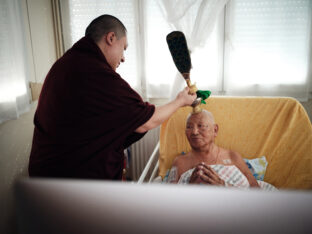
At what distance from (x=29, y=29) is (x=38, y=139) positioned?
1246 millimetres

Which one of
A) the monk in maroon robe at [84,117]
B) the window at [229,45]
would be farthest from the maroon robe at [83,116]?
the window at [229,45]

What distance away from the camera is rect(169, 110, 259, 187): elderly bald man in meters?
1.51

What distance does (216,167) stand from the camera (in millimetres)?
1547

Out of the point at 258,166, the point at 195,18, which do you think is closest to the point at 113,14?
the point at 195,18

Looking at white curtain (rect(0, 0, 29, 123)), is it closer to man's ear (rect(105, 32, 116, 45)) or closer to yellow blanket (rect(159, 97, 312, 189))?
man's ear (rect(105, 32, 116, 45))

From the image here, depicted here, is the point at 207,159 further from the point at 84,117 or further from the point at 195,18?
the point at 195,18

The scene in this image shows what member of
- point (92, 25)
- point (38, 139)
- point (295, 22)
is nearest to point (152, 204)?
point (38, 139)

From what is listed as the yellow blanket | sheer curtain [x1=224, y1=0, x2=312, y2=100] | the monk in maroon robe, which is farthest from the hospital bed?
the monk in maroon robe

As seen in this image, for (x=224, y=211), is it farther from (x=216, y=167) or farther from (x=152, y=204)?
(x=216, y=167)

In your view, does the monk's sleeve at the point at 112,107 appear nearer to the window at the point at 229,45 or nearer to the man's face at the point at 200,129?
the man's face at the point at 200,129

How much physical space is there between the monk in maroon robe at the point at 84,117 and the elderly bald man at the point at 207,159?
0.51 metres

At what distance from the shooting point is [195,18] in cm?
201

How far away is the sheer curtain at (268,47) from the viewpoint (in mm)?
2078

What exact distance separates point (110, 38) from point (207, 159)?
98 centimetres
